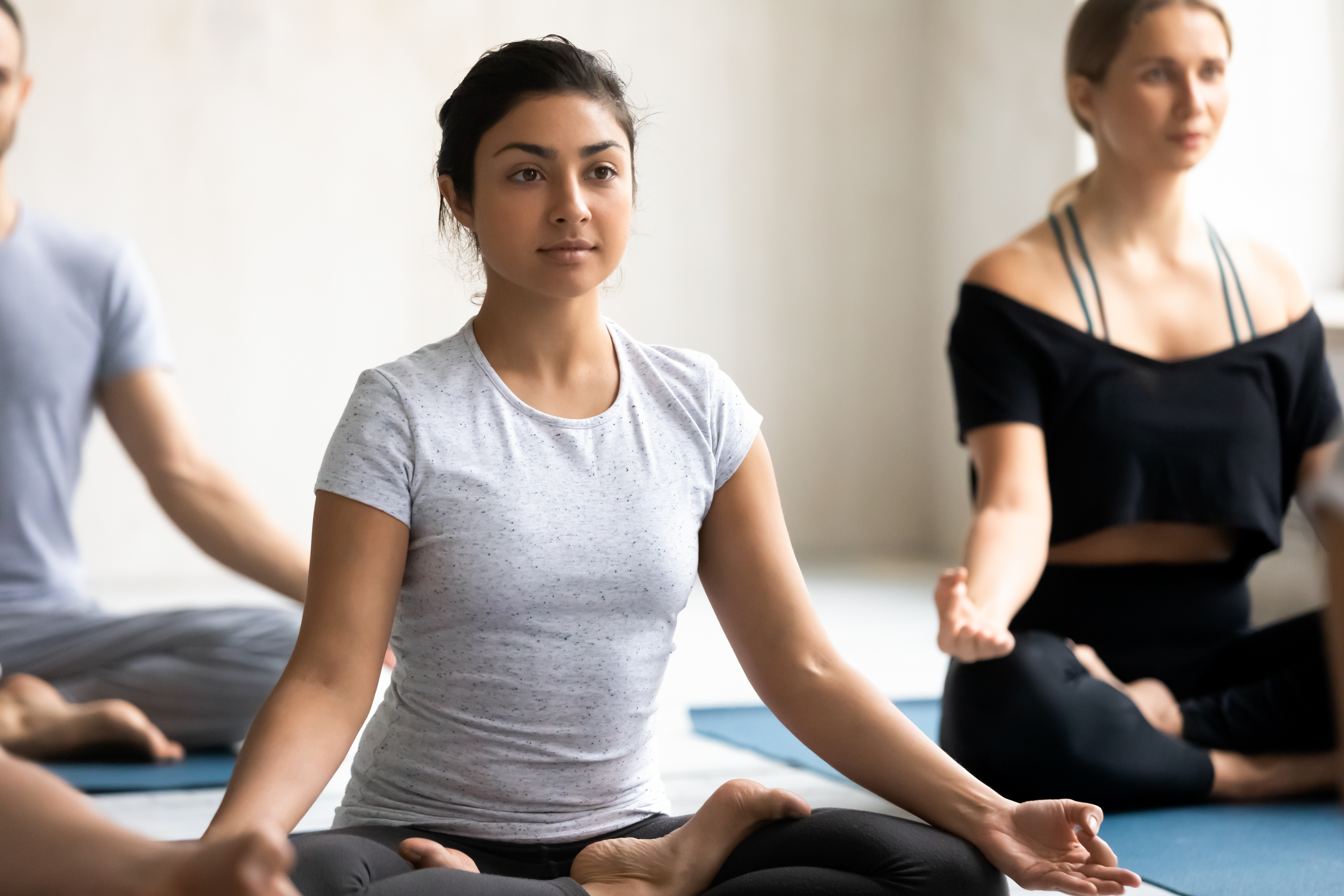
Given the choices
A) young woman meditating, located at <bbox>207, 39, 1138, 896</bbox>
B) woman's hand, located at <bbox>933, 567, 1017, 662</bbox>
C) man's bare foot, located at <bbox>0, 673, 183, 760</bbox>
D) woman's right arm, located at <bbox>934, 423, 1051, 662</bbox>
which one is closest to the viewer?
young woman meditating, located at <bbox>207, 39, 1138, 896</bbox>

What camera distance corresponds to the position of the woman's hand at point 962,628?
161cm

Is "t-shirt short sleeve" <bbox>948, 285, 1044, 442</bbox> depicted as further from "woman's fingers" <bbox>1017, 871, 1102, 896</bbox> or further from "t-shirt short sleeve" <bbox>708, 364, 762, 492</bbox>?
"woman's fingers" <bbox>1017, 871, 1102, 896</bbox>

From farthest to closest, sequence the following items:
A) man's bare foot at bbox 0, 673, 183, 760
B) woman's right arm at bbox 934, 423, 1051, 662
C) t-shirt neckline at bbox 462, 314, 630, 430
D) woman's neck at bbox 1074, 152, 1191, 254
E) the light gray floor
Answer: man's bare foot at bbox 0, 673, 183, 760 < woman's neck at bbox 1074, 152, 1191, 254 < the light gray floor < woman's right arm at bbox 934, 423, 1051, 662 < t-shirt neckline at bbox 462, 314, 630, 430

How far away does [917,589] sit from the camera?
14.6 ft

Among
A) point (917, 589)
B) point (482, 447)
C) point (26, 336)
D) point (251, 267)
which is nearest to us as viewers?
point (482, 447)

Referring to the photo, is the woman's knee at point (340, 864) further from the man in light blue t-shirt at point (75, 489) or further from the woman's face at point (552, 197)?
the man in light blue t-shirt at point (75, 489)

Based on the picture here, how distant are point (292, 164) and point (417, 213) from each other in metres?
0.43

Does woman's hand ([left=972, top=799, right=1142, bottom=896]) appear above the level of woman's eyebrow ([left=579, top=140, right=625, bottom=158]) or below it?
below

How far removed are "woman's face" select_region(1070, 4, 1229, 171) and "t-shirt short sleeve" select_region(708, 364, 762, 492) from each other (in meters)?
0.98

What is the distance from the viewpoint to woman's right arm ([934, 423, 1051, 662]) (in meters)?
1.89

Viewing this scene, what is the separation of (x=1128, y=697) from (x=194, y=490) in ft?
4.63

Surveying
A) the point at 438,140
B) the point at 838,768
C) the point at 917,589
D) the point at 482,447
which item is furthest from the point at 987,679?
the point at 438,140

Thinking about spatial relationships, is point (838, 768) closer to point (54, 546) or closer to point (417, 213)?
point (54, 546)

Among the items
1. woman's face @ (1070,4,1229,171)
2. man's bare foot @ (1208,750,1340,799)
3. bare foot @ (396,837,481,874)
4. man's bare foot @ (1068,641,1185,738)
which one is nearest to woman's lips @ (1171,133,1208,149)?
woman's face @ (1070,4,1229,171)
